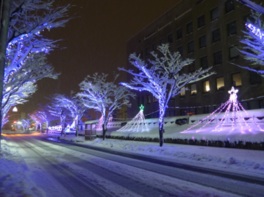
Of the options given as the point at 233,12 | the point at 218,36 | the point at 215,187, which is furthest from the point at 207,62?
the point at 215,187

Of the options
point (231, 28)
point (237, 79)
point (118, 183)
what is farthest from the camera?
point (231, 28)

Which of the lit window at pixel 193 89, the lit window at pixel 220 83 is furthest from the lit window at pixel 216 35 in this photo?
the lit window at pixel 193 89

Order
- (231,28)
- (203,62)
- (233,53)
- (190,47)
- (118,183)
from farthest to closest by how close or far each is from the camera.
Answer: (190,47) → (203,62) → (231,28) → (233,53) → (118,183)

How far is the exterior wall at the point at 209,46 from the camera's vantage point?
117 ft

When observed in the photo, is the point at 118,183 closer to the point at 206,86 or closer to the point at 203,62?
the point at 206,86

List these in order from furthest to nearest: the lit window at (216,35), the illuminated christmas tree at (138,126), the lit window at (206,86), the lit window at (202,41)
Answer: the lit window at (202,41), the lit window at (206,86), the lit window at (216,35), the illuminated christmas tree at (138,126)

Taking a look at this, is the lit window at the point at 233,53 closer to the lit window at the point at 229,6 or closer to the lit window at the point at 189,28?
the lit window at the point at 229,6

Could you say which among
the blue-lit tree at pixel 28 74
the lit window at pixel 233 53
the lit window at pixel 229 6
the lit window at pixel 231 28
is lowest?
the blue-lit tree at pixel 28 74

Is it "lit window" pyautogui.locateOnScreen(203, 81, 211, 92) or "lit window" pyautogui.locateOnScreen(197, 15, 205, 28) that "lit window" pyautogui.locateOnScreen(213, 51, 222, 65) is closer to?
"lit window" pyautogui.locateOnScreen(203, 81, 211, 92)

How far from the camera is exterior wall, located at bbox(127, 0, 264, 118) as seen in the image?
117ft

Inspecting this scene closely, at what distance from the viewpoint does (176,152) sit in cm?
1872

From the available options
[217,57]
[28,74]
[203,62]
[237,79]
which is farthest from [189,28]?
[28,74]

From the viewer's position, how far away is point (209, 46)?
1663 inches

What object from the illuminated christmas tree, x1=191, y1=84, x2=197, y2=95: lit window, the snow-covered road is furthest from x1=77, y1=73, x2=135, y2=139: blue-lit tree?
the snow-covered road
